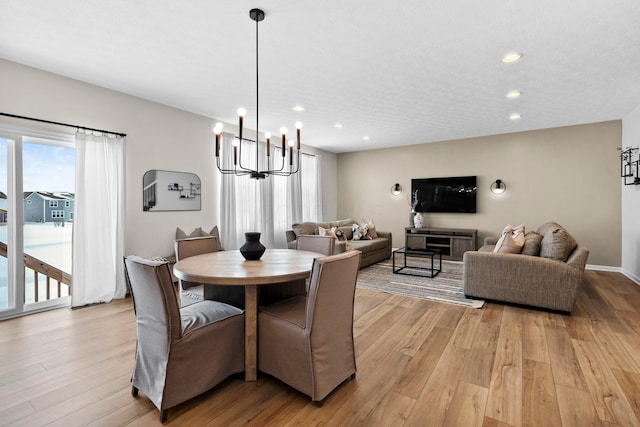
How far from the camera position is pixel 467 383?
80.6 inches

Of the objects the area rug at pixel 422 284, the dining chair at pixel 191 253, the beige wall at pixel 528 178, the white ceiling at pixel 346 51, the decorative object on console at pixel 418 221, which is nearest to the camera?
the white ceiling at pixel 346 51

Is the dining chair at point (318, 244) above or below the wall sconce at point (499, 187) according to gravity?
below

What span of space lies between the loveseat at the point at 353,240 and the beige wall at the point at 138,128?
1.43m

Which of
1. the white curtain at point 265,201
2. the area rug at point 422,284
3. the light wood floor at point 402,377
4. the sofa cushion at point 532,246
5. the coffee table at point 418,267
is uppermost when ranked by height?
the white curtain at point 265,201

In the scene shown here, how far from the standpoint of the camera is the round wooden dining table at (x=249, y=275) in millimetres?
1831

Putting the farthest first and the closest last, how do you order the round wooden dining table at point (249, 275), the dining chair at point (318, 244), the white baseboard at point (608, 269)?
the white baseboard at point (608, 269)
the dining chair at point (318, 244)
the round wooden dining table at point (249, 275)

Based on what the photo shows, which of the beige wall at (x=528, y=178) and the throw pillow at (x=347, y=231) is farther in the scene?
the throw pillow at (x=347, y=231)

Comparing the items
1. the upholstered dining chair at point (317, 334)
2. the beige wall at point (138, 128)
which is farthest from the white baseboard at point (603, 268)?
the beige wall at point (138, 128)

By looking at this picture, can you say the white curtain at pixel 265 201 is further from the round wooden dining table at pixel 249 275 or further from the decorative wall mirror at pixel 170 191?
the round wooden dining table at pixel 249 275

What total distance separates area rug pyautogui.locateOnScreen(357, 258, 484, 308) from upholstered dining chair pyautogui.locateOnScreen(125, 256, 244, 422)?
2.70 metres

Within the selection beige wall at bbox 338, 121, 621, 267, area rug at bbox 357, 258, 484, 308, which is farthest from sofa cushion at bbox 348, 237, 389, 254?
beige wall at bbox 338, 121, 621, 267

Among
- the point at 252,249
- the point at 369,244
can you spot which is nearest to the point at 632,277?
the point at 369,244

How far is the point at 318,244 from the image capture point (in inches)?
123

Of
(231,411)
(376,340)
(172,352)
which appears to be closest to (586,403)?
(376,340)
